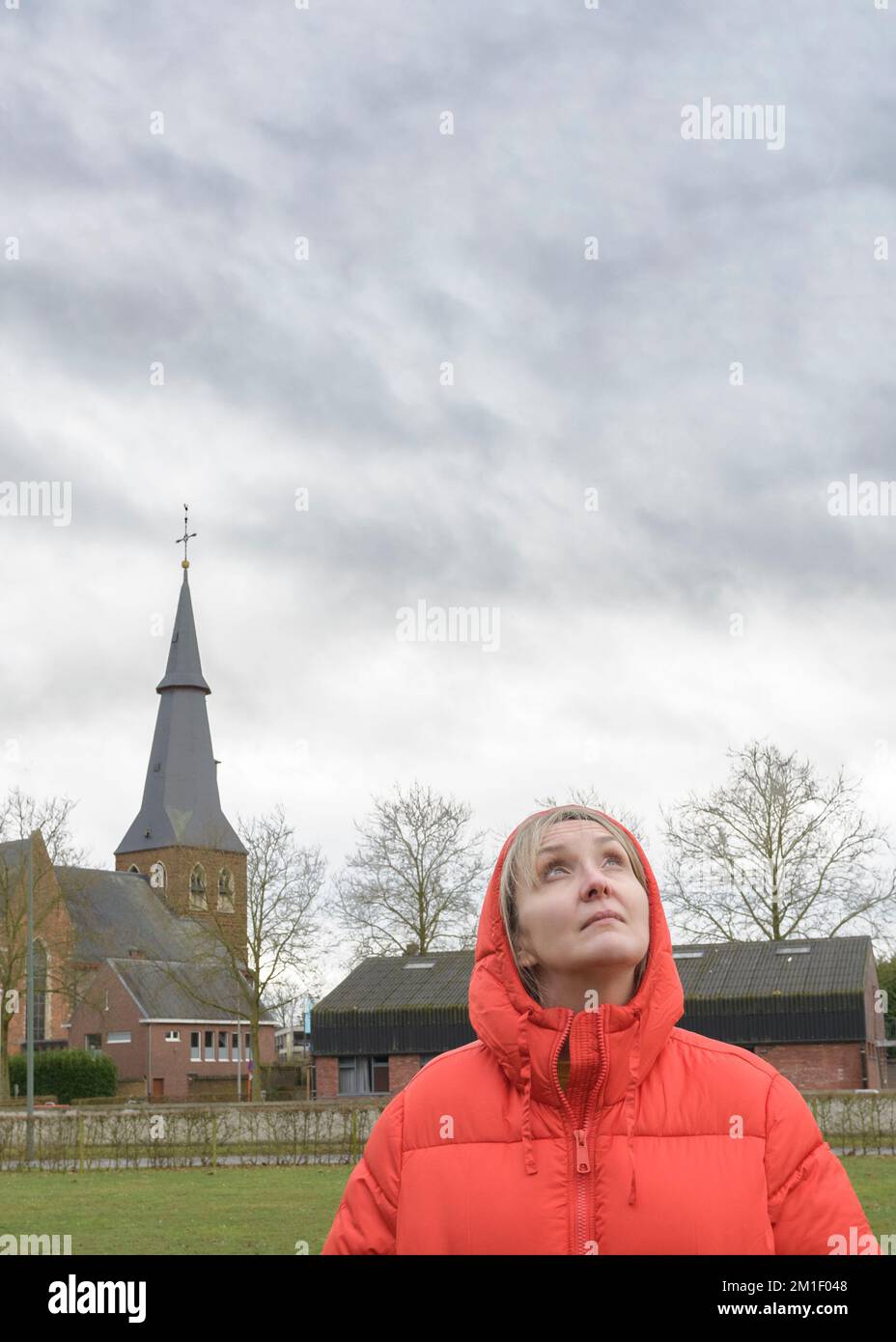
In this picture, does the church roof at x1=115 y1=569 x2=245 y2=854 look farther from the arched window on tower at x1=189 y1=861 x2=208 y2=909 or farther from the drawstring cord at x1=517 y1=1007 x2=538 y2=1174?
the drawstring cord at x1=517 y1=1007 x2=538 y2=1174

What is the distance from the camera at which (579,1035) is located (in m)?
2.61

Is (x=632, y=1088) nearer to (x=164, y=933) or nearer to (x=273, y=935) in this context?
(x=273, y=935)

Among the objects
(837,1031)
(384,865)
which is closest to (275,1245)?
(837,1031)

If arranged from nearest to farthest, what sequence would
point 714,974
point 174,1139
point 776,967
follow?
point 174,1139
point 776,967
point 714,974

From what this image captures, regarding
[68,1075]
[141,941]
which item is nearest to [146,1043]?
[68,1075]

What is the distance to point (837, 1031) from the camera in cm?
4475

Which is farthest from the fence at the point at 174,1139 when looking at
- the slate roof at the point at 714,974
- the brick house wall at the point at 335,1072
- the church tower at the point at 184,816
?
the church tower at the point at 184,816

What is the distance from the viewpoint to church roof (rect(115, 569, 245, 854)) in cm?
9431

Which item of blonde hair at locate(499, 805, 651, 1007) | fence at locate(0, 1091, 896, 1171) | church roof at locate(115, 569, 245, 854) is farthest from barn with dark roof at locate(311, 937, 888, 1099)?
church roof at locate(115, 569, 245, 854)

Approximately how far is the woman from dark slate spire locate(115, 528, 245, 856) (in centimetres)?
9250

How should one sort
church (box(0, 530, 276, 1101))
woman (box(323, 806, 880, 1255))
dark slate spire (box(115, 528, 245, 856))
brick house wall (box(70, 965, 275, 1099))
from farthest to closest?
1. dark slate spire (box(115, 528, 245, 856))
2. brick house wall (box(70, 965, 275, 1099))
3. church (box(0, 530, 276, 1101))
4. woman (box(323, 806, 880, 1255))

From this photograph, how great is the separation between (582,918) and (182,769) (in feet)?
311

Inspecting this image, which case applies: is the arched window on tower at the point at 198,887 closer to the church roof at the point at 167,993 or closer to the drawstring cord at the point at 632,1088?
the church roof at the point at 167,993
